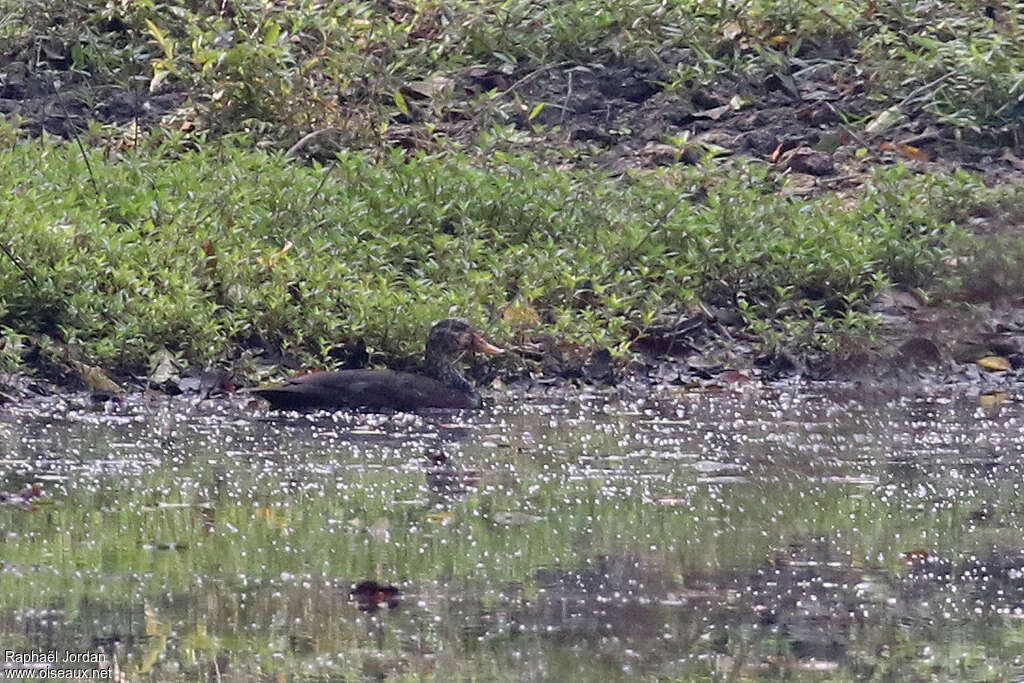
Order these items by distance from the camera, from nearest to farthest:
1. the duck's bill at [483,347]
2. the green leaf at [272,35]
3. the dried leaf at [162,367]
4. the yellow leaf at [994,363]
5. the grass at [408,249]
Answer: the dried leaf at [162,367], the duck's bill at [483,347], the grass at [408,249], the yellow leaf at [994,363], the green leaf at [272,35]

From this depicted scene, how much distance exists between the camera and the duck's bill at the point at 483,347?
1012 centimetres

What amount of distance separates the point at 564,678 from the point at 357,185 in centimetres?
772

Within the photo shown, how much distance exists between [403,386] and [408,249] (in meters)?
1.97

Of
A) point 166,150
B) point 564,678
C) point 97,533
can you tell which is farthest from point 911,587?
point 166,150

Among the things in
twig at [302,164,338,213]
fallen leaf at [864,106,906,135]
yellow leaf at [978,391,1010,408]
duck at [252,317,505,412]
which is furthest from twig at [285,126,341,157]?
yellow leaf at [978,391,1010,408]

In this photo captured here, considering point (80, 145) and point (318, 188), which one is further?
point (80, 145)

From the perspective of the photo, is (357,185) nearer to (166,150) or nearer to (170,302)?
(166,150)

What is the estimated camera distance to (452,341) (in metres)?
10.1

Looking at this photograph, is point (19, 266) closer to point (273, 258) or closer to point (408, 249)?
point (273, 258)

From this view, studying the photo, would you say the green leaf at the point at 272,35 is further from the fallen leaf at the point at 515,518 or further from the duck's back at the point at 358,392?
the fallen leaf at the point at 515,518

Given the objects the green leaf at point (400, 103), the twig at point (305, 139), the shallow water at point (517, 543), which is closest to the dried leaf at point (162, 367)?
the shallow water at point (517, 543)

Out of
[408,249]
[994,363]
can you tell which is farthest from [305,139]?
[994,363]

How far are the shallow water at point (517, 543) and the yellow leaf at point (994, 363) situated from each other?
54.4 inches

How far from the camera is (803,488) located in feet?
24.8
